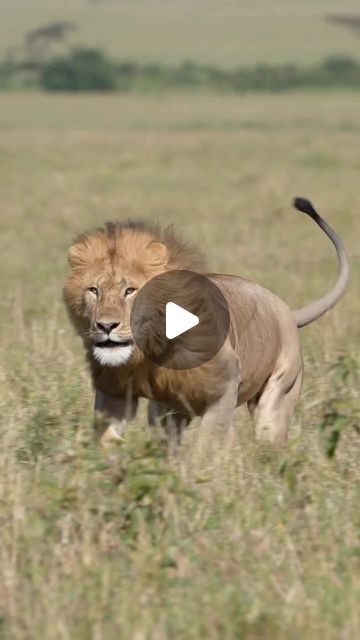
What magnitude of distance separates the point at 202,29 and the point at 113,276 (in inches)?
2675

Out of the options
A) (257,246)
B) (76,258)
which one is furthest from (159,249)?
(257,246)

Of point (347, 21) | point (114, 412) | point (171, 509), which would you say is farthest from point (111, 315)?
point (347, 21)

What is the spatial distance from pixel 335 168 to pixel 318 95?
88.2 ft

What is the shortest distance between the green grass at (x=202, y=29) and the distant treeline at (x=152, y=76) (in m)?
5.30

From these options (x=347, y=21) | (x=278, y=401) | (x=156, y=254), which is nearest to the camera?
(x=156, y=254)

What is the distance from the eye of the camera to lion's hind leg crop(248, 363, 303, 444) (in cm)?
502

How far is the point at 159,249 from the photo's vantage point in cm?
463

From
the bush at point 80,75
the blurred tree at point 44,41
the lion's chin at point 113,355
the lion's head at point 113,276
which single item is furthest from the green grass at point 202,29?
the lion's chin at point 113,355

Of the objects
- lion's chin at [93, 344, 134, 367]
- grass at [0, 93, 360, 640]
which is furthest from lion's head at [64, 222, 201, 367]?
grass at [0, 93, 360, 640]

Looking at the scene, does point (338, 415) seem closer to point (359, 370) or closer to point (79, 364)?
point (359, 370)

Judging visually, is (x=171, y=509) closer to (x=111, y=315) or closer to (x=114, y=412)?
(x=111, y=315)

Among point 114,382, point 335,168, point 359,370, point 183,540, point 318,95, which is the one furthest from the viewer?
point 318,95

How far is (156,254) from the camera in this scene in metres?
4.62

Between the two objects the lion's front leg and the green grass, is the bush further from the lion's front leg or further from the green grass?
the lion's front leg
